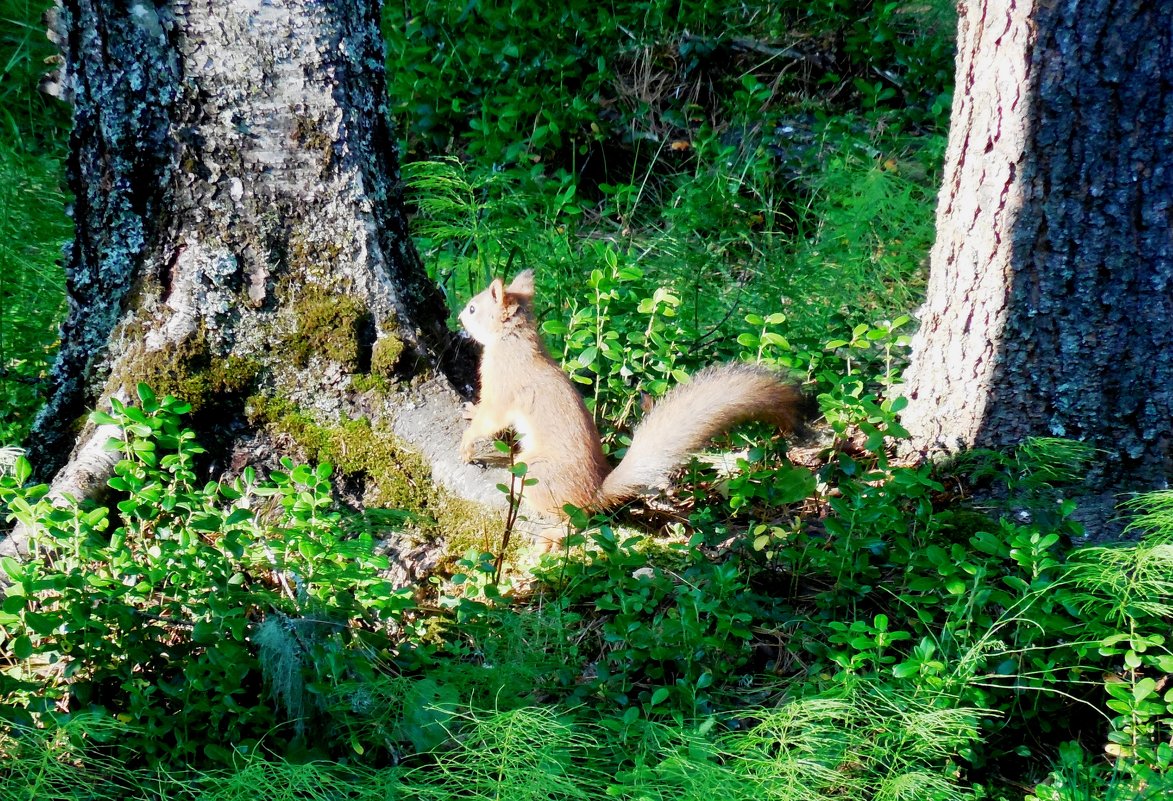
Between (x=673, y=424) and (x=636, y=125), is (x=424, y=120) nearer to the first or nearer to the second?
(x=636, y=125)

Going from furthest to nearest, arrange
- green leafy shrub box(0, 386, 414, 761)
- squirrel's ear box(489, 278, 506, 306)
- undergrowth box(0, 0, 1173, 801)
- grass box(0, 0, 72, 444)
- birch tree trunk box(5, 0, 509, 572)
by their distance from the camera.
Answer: grass box(0, 0, 72, 444), squirrel's ear box(489, 278, 506, 306), birch tree trunk box(5, 0, 509, 572), green leafy shrub box(0, 386, 414, 761), undergrowth box(0, 0, 1173, 801)

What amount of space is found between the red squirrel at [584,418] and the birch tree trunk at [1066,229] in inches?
28.3

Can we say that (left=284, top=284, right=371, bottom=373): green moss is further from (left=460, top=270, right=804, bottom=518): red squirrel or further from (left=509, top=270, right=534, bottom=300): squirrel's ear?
(left=509, top=270, right=534, bottom=300): squirrel's ear

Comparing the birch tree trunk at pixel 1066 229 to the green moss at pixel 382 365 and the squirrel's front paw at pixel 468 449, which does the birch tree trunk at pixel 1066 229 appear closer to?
the squirrel's front paw at pixel 468 449

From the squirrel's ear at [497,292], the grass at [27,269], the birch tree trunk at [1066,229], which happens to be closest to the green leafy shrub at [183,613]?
the squirrel's ear at [497,292]

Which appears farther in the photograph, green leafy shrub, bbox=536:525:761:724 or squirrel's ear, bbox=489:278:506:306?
squirrel's ear, bbox=489:278:506:306

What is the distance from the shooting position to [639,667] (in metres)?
2.87

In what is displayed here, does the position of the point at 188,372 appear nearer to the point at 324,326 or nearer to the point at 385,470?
the point at 324,326

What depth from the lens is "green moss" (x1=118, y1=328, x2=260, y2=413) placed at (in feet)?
11.0

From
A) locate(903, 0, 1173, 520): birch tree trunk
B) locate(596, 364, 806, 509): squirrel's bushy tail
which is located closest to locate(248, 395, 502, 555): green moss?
locate(596, 364, 806, 509): squirrel's bushy tail

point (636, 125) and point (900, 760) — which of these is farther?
point (636, 125)

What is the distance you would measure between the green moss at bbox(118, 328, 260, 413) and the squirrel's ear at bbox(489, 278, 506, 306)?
1.04 metres

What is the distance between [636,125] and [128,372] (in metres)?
4.41

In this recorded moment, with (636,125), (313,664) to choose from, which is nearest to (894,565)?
(313,664)
